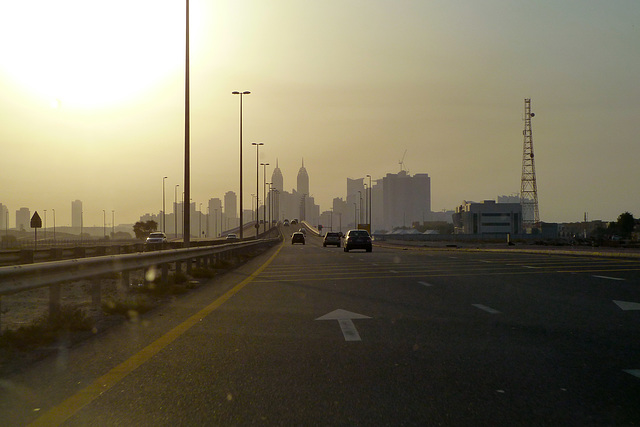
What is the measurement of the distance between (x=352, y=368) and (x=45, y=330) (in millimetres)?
4705

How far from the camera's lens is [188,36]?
3047cm

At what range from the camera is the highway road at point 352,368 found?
5270 millimetres

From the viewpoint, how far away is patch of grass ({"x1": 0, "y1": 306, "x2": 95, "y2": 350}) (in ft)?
28.2

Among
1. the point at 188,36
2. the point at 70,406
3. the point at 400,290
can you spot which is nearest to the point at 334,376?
the point at 70,406

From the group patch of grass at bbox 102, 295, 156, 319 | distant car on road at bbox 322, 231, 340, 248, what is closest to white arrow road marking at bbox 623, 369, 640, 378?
patch of grass at bbox 102, 295, 156, 319

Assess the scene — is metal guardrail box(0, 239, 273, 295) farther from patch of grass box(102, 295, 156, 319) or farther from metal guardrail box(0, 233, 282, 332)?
patch of grass box(102, 295, 156, 319)

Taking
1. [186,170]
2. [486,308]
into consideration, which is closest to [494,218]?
[186,170]

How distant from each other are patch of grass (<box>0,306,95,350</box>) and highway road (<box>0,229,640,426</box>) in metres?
0.53

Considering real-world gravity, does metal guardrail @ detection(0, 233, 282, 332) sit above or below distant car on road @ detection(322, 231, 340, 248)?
above

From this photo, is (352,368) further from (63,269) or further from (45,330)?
(63,269)

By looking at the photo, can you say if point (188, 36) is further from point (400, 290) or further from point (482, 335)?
point (482, 335)

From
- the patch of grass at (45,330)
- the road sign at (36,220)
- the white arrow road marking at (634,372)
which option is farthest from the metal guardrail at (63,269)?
the road sign at (36,220)

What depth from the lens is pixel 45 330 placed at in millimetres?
9328

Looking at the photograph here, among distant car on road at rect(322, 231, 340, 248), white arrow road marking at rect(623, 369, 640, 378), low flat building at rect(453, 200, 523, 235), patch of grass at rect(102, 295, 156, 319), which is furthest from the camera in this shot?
low flat building at rect(453, 200, 523, 235)
